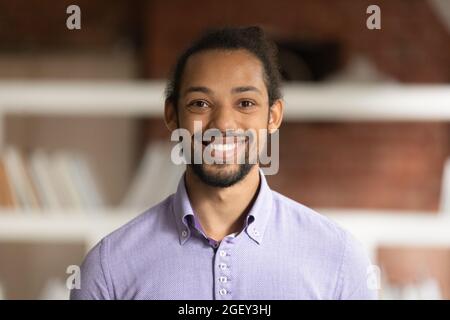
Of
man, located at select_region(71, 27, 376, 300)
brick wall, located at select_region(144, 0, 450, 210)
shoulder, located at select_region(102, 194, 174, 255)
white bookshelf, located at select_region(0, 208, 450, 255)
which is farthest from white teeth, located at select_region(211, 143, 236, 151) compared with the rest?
brick wall, located at select_region(144, 0, 450, 210)

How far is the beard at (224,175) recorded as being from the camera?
86cm

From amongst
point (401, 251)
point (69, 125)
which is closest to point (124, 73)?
point (69, 125)

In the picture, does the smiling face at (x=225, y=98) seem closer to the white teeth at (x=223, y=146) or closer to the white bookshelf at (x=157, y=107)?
the white teeth at (x=223, y=146)

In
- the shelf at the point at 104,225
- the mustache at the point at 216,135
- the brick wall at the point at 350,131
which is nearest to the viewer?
the mustache at the point at 216,135

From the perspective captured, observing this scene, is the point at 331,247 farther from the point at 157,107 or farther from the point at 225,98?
the point at 157,107

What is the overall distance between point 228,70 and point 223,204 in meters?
0.17

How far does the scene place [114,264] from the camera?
2.87ft

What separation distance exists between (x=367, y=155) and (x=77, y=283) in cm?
155

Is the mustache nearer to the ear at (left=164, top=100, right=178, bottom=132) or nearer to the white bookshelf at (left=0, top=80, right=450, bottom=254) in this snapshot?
the ear at (left=164, top=100, right=178, bottom=132)

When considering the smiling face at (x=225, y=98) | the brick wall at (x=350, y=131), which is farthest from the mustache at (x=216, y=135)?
the brick wall at (x=350, y=131)

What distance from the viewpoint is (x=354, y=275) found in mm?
890

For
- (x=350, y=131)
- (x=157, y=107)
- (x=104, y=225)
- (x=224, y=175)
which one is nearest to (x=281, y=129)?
(x=157, y=107)

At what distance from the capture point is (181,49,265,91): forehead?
0.85 m
